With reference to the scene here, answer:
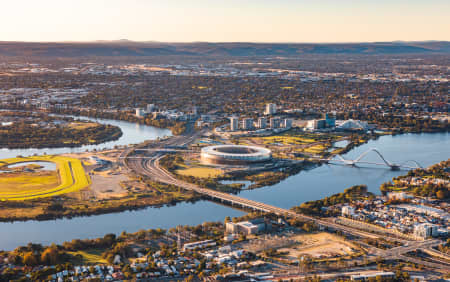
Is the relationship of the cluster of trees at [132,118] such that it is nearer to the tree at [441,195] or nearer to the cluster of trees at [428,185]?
the cluster of trees at [428,185]

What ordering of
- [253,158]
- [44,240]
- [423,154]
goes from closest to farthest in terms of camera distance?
1. [44,240]
2. [253,158]
3. [423,154]

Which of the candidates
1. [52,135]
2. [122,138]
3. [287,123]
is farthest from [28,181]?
[287,123]

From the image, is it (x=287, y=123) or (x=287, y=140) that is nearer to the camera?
(x=287, y=140)

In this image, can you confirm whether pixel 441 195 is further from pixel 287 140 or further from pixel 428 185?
pixel 287 140

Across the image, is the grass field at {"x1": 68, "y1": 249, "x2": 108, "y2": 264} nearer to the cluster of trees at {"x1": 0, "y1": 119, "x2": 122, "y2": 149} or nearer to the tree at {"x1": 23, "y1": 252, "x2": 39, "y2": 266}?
the tree at {"x1": 23, "y1": 252, "x2": 39, "y2": 266}

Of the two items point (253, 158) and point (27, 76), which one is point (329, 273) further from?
point (27, 76)

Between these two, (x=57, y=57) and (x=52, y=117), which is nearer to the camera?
(x=52, y=117)

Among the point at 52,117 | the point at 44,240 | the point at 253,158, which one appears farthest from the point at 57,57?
the point at 44,240

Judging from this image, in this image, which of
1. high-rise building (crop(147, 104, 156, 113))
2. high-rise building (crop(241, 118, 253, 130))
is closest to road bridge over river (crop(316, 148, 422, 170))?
high-rise building (crop(241, 118, 253, 130))
